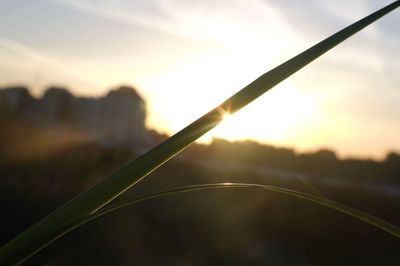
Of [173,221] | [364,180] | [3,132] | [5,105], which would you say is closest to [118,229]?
[173,221]

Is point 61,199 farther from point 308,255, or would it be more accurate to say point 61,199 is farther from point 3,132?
point 308,255

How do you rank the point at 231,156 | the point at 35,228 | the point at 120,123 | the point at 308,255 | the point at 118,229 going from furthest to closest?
1. the point at 120,123
2. the point at 231,156
3. the point at 308,255
4. the point at 118,229
5. the point at 35,228

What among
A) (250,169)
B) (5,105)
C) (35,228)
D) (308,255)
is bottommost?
(308,255)

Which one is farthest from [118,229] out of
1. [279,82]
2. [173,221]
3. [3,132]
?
[279,82]

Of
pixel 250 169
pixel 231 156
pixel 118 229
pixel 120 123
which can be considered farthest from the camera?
pixel 120 123

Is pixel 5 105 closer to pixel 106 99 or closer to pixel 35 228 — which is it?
pixel 106 99

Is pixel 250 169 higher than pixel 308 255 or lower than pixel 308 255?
higher

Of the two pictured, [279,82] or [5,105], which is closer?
[279,82]
